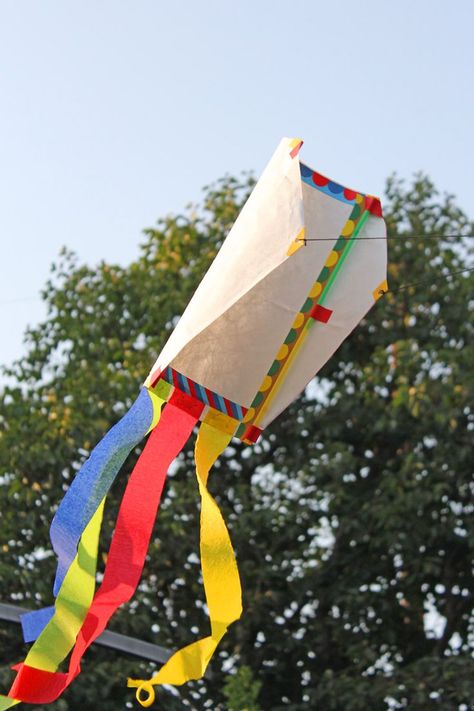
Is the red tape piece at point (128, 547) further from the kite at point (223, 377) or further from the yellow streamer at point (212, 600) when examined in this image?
the yellow streamer at point (212, 600)

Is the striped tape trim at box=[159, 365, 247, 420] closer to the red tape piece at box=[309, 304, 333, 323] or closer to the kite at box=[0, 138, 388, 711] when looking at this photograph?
the kite at box=[0, 138, 388, 711]

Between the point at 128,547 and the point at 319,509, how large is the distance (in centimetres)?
643

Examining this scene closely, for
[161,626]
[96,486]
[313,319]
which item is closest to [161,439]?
[96,486]

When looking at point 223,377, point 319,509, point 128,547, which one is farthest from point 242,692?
point 223,377

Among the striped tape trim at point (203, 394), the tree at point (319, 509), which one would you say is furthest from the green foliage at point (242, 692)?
the striped tape trim at point (203, 394)

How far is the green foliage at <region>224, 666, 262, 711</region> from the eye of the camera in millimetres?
8227

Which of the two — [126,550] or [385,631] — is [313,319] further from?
[385,631]

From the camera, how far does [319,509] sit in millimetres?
9320

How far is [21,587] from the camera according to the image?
9.41m

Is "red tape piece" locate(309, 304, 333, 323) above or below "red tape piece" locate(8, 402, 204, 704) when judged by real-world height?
above

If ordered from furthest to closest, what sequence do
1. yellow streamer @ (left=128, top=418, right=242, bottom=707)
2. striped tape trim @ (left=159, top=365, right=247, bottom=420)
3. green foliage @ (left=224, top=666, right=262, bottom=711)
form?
1. green foliage @ (left=224, top=666, right=262, bottom=711)
2. striped tape trim @ (left=159, top=365, right=247, bottom=420)
3. yellow streamer @ (left=128, top=418, right=242, bottom=707)

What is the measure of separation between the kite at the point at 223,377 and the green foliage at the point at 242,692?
5.39 m

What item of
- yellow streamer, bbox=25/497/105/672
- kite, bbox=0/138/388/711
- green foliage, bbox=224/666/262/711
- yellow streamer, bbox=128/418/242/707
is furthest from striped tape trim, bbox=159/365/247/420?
green foliage, bbox=224/666/262/711

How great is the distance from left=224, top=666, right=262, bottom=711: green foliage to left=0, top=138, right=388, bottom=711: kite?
5392mm
